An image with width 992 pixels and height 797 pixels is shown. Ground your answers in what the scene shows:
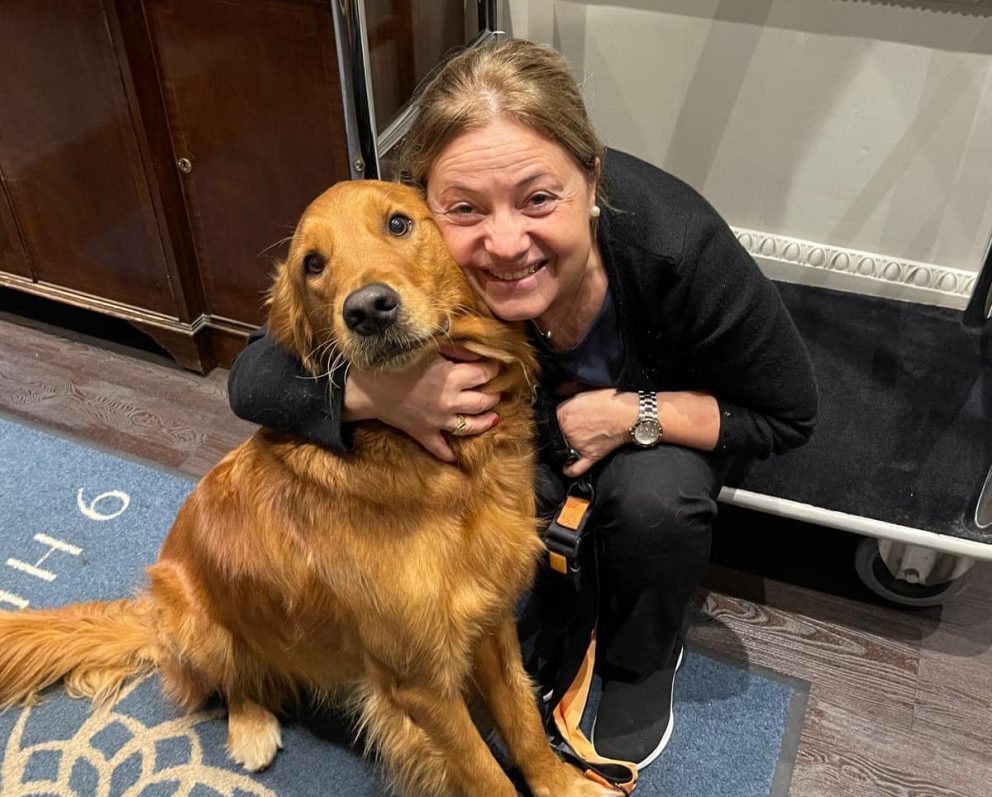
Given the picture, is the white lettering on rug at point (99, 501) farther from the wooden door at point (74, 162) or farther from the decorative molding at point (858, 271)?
the decorative molding at point (858, 271)

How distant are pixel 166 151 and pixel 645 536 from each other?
56.9 inches

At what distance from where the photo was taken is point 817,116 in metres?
1.95

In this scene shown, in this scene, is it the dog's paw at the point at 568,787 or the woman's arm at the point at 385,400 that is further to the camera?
the dog's paw at the point at 568,787

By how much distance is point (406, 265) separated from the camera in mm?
1063

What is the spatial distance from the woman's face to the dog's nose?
14 centimetres

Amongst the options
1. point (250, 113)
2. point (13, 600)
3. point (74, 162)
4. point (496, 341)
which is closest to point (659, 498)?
point (496, 341)

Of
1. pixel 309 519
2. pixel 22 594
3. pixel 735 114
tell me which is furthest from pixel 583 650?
pixel 735 114

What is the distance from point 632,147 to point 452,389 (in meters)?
1.25

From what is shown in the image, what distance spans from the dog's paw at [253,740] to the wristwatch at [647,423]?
810mm

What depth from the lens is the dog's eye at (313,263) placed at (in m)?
1.08

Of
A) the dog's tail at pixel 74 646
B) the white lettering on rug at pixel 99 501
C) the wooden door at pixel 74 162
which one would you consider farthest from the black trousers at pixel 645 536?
the wooden door at pixel 74 162

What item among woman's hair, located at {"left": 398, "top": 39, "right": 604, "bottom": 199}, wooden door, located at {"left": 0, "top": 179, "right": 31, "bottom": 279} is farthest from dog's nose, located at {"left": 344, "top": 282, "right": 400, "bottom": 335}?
wooden door, located at {"left": 0, "top": 179, "right": 31, "bottom": 279}

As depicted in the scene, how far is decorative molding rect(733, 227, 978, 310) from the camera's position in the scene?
80.6 inches

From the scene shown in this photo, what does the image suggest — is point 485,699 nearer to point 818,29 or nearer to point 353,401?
point 353,401
